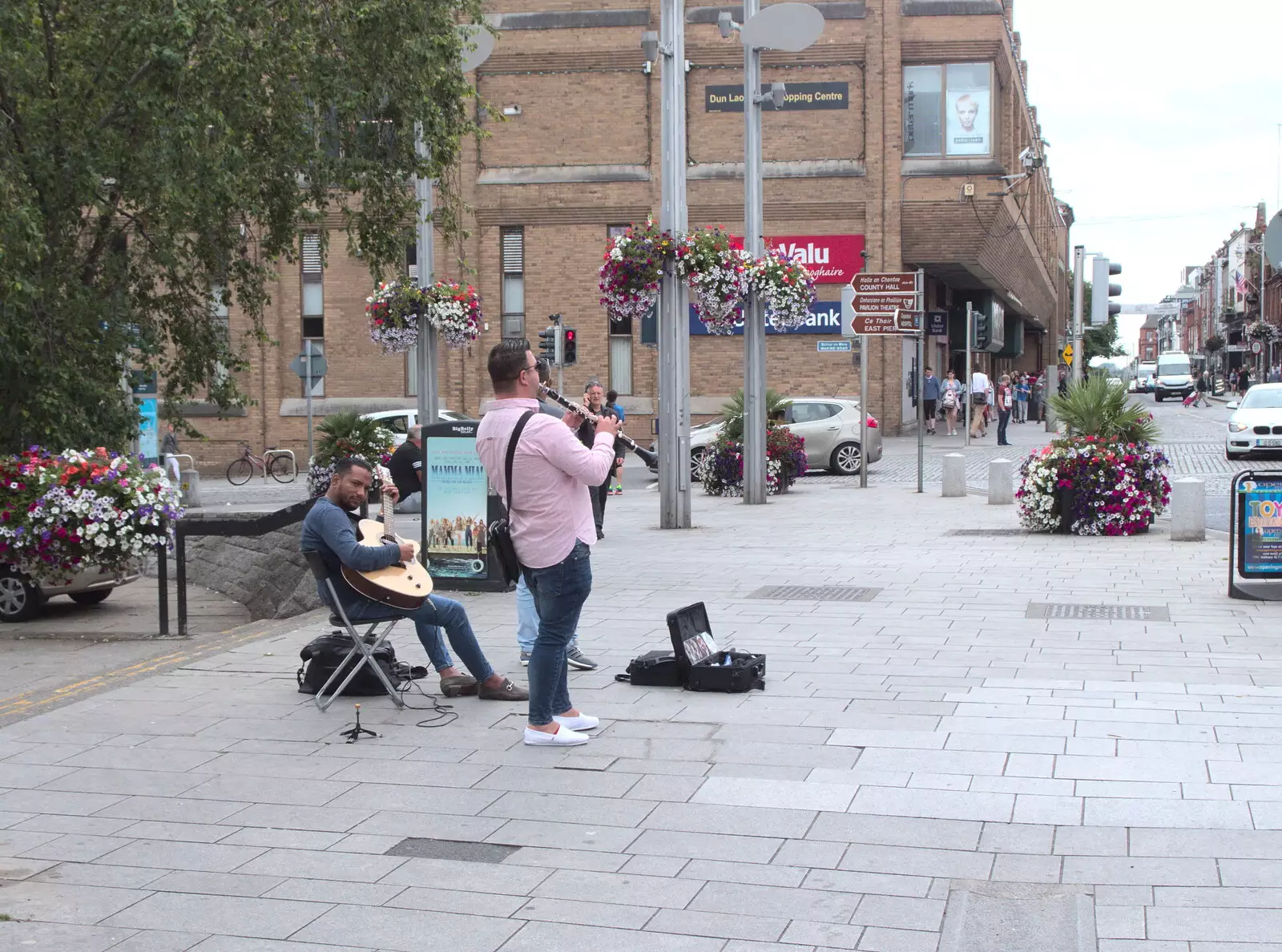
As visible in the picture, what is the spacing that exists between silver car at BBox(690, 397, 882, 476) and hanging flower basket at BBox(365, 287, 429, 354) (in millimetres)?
11377

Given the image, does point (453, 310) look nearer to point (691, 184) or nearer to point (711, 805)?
point (711, 805)

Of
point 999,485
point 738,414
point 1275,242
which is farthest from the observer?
point 738,414

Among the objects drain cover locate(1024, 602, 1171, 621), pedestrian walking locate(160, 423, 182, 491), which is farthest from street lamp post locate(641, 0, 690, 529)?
pedestrian walking locate(160, 423, 182, 491)

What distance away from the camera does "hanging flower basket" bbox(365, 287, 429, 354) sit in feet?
50.6

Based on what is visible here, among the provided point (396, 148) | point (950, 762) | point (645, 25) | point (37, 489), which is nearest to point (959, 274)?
point (645, 25)

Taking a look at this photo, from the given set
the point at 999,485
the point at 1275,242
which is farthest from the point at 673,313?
the point at 1275,242

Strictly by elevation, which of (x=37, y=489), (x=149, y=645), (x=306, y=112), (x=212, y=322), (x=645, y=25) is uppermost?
(x=645, y=25)

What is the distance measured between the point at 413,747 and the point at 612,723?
0.98 meters

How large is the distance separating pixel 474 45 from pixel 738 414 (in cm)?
924

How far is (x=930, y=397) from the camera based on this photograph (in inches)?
1613

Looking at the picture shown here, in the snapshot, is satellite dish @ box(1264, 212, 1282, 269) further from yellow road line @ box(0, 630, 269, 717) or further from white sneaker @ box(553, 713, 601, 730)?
yellow road line @ box(0, 630, 269, 717)

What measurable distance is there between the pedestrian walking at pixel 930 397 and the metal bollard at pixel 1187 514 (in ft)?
81.4

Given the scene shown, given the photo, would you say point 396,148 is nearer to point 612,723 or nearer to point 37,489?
point 37,489

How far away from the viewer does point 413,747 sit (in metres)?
6.70
